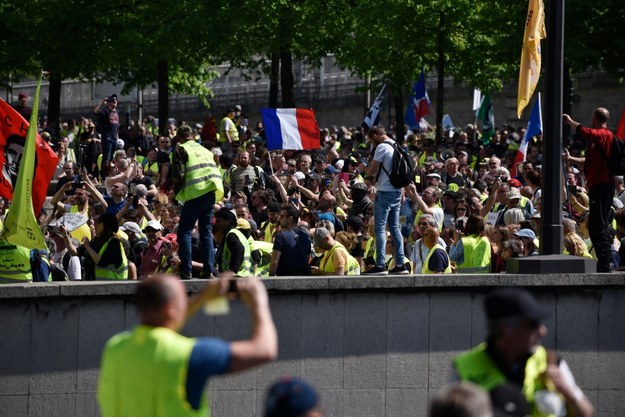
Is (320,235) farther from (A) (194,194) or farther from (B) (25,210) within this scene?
(B) (25,210)

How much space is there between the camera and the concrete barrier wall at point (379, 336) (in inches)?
546

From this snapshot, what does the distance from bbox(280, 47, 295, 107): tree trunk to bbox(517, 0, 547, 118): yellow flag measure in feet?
64.6

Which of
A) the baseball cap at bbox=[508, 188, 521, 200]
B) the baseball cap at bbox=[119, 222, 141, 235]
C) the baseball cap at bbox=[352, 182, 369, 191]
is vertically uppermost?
the baseball cap at bbox=[352, 182, 369, 191]

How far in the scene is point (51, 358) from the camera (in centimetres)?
1379

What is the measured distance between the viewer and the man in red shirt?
1427 cm

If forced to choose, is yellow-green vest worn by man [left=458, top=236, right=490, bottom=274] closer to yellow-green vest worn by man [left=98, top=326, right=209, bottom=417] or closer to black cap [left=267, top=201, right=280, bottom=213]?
black cap [left=267, top=201, right=280, bottom=213]

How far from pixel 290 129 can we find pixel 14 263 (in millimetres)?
9631

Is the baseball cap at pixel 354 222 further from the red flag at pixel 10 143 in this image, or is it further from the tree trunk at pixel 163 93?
the tree trunk at pixel 163 93

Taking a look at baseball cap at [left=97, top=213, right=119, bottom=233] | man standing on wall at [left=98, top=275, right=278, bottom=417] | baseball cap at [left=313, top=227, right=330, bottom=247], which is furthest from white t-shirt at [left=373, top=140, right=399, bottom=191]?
man standing on wall at [left=98, top=275, right=278, bottom=417]

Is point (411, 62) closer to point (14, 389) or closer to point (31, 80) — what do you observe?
point (14, 389)

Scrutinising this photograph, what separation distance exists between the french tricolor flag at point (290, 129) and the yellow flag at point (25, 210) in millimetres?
9241

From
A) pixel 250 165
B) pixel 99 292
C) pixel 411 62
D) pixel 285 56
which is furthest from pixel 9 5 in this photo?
pixel 99 292

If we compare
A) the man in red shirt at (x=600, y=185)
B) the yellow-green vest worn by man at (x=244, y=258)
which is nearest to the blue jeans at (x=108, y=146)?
the yellow-green vest worn by man at (x=244, y=258)

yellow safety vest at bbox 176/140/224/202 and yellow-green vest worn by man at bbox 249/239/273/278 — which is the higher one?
yellow safety vest at bbox 176/140/224/202
